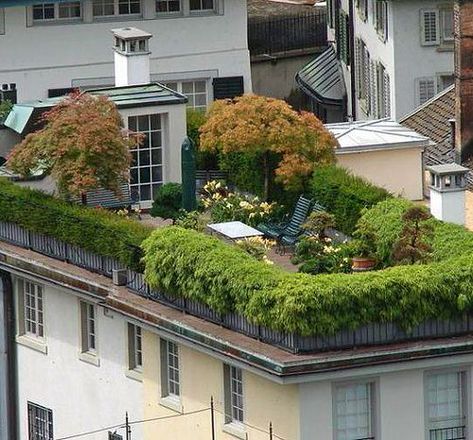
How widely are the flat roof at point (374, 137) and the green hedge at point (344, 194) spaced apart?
13.0 ft

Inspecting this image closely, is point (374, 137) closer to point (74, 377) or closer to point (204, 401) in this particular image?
point (74, 377)

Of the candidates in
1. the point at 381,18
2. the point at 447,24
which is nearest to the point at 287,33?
the point at 381,18

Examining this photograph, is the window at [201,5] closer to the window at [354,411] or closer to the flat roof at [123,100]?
the flat roof at [123,100]

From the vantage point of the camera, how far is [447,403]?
67.3 metres

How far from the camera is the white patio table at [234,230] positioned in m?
71.2

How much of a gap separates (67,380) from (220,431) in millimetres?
7802

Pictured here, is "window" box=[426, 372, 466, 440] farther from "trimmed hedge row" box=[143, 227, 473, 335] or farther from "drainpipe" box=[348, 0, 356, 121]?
"drainpipe" box=[348, 0, 356, 121]

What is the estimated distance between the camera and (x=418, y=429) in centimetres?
6706

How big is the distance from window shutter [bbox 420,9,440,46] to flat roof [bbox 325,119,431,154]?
18.6 m

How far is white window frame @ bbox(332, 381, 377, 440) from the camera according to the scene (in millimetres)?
65875

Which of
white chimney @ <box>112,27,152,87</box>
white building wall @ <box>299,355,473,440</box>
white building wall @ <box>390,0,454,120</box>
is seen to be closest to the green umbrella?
white chimney @ <box>112,27,152,87</box>

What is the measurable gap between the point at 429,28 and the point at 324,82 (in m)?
9.49

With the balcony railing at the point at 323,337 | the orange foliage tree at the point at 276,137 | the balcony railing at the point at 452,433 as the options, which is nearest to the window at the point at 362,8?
the orange foliage tree at the point at 276,137

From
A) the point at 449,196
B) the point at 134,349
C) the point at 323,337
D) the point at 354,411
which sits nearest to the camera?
the point at 323,337
